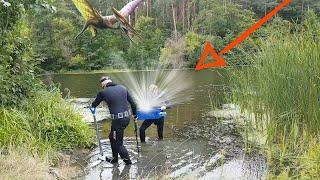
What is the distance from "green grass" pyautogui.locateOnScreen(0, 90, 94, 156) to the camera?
297 inches

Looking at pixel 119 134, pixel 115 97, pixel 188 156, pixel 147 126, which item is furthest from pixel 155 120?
pixel 115 97

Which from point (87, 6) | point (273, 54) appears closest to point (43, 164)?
point (273, 54)

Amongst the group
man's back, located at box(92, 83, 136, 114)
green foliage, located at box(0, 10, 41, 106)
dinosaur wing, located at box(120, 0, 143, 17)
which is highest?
dinosaur wing, located at box(120, 0, 143, 17)

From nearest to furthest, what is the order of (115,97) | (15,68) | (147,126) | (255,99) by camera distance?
(115,97) → (15,68) → (255,99) → (147,126)

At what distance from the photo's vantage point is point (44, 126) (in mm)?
8305

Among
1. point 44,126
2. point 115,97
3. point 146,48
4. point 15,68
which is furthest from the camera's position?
point 146,48

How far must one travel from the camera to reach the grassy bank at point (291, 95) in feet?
24.8

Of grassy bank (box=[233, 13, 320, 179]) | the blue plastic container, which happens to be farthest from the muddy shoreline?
the blue plastic container

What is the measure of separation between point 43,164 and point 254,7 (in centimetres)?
5686

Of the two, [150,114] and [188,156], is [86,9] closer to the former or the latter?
[150,114]

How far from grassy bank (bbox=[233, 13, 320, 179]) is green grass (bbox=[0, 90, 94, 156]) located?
3.51 m

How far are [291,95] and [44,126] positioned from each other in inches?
172

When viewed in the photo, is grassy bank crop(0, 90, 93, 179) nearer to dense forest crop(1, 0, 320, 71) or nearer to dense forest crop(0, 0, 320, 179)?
dense forest crop(0, 0, 320, 179)

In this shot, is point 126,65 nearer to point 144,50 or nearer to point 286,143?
point 144,50
